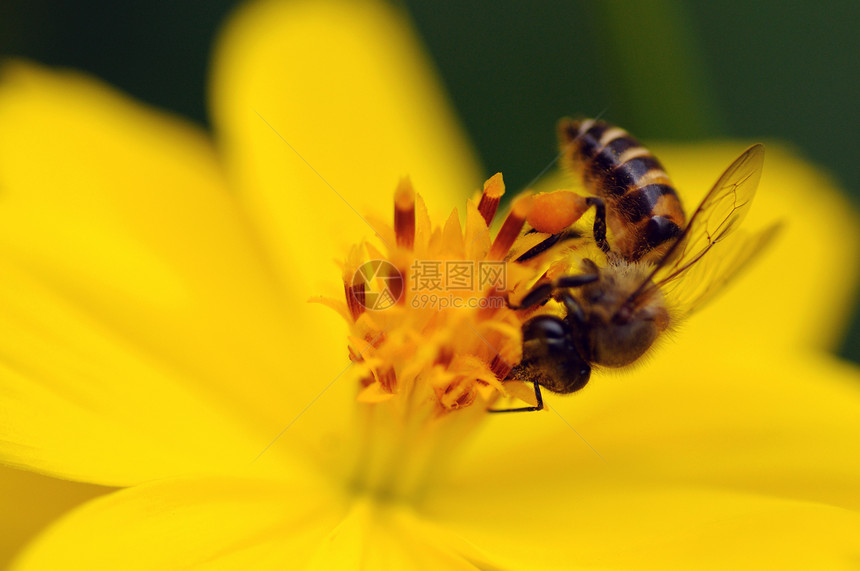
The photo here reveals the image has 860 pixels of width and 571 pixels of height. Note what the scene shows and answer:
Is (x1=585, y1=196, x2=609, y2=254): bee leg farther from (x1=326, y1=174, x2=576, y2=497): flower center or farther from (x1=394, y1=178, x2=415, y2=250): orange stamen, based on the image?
(x1=394, y1=178, x2=415, y2=250): orange stamen

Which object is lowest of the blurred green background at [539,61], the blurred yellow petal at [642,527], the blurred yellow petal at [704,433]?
the blurred yellow petal at [704,433]

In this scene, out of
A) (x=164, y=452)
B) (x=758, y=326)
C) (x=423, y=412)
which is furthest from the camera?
(x=758, y=326)

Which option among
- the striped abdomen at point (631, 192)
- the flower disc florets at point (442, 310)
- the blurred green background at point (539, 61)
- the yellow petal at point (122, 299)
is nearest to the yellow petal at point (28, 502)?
the yellow petal at point (122, 299)

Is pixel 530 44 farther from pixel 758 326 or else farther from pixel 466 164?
pixel 758 326

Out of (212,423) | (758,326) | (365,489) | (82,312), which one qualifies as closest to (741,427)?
(758,326)

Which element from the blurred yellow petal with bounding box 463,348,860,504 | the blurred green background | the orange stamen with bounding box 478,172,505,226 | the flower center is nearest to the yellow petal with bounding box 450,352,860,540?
the blurred yellow petal with bounding box 463,348,860,504

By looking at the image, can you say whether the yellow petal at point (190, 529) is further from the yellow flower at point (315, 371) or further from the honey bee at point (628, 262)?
the honey bee at point (628, 262)

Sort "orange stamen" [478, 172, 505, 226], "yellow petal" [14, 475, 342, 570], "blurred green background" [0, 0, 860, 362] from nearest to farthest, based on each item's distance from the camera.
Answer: "yellow petal" [14, 475, 342, 570], "orange stamen" [478, 172, 505, 226], "blurred green background" [0, 0, 860, 362]
